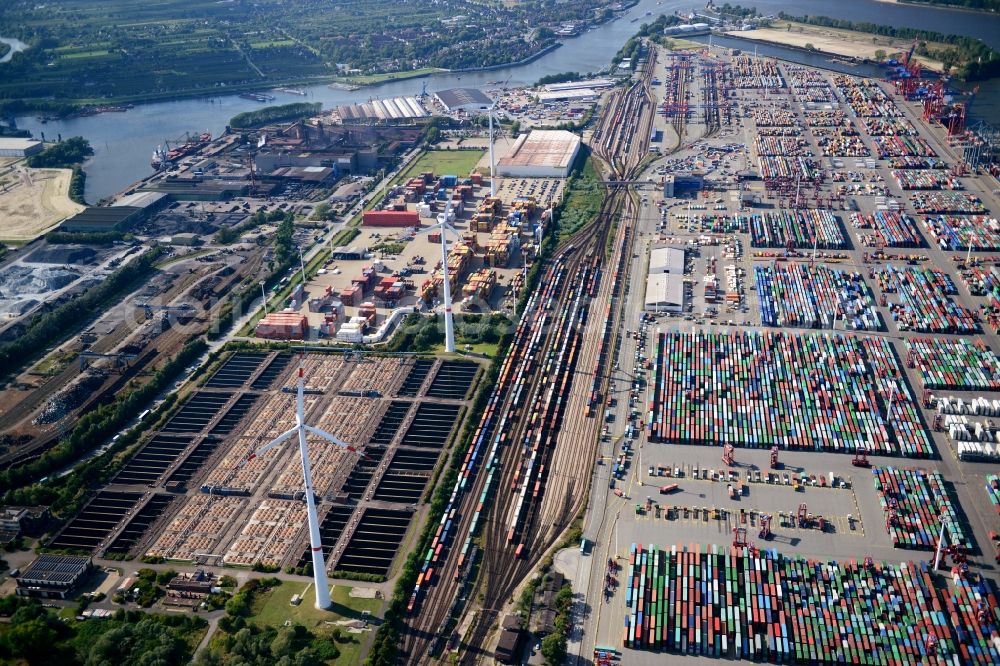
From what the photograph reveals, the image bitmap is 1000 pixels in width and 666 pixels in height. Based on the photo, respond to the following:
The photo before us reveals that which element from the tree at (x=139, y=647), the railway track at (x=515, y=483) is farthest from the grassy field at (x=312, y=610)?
the tree at (x=139, y=647)

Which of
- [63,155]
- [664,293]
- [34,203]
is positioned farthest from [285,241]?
[63,155]

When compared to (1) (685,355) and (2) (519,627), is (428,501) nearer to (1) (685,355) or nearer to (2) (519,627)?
(2) (519,627)

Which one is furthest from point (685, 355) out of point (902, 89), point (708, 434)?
point (902, 89)

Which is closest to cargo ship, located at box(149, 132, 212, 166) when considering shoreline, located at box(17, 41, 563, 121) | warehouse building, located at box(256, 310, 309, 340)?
shoreline, located at box(17, 41, 563, 121)

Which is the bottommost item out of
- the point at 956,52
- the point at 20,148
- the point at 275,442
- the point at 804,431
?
the point at 20,148

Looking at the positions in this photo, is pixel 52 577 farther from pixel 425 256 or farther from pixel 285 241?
pixel 285 241

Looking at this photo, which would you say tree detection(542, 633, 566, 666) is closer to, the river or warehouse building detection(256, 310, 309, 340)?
warehouse building detection(256, 310, 309, 340)
